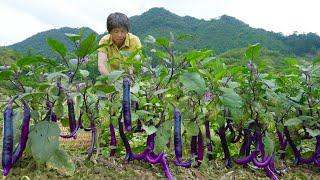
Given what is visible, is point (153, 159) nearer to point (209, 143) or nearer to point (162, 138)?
point (162, 138)

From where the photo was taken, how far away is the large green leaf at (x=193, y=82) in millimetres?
1688

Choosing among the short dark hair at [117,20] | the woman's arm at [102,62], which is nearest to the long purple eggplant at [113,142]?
the woman's arm at [102,62]

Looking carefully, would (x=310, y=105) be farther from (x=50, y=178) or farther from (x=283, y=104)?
(x=50, y=178)

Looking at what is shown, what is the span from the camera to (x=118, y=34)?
3443mm

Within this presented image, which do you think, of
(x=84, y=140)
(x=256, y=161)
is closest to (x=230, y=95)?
(x=256, y=161)

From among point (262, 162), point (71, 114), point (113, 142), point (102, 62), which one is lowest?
point (262, 162)

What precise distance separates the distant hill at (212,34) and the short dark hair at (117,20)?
42.6 metres

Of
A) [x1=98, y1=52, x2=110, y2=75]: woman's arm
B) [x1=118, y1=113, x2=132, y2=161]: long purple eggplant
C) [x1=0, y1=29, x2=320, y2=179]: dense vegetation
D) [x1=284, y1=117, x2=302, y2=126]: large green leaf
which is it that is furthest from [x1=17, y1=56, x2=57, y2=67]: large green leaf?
[x1=98, y1=52, x2=110, y2=75]: woman's arm

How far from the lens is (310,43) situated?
53.6m

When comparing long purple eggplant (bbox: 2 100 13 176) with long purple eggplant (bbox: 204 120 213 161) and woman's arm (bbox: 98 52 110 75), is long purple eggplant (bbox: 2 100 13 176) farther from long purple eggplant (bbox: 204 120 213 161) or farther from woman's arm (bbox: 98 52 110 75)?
woman's arm (bbox: 98 52 110 75)

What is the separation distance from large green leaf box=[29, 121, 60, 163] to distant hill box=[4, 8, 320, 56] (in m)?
44.4

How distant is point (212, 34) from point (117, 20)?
5262 centimetres

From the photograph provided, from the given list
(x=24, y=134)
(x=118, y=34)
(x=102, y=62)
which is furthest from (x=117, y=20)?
(x=24, y=134)

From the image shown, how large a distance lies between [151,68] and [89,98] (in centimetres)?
32
